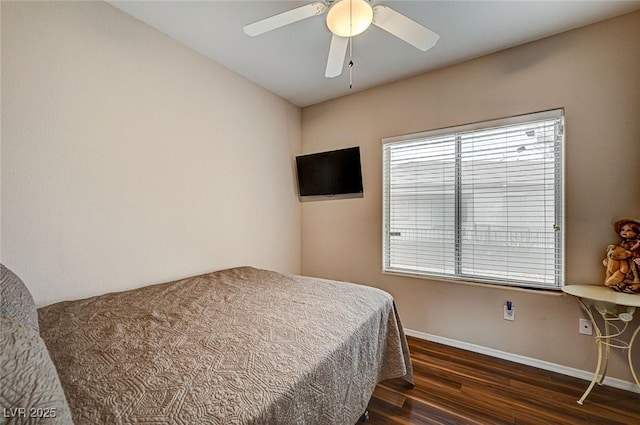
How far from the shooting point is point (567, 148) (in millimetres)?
1946

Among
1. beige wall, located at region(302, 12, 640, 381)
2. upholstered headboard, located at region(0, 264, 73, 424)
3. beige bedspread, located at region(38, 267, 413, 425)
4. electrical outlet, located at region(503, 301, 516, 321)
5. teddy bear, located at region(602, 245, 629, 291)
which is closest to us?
upholstered headboard, located at region(0, 264, 73, 424)

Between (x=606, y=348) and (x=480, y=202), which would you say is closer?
(x=606, y=348)

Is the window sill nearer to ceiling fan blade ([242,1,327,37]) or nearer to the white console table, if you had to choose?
the white console table

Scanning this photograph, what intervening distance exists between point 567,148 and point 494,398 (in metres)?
1.84

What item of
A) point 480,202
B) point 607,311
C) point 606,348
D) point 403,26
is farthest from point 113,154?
point 606,348

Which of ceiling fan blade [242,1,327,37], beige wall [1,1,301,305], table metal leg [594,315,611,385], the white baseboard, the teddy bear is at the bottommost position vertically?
the white baseboard

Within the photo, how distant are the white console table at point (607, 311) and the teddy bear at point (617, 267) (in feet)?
0.18

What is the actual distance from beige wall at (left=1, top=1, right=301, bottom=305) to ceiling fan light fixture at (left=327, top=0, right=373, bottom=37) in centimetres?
140

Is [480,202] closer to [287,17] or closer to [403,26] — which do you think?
[403,26]

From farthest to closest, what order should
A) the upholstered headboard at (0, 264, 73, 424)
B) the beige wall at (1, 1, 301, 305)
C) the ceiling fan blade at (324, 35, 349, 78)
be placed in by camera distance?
the ceiling fan blade at (324, 35, 349, 78) → the beige wall at (1, 1, 301, 305) → the upholstered headboard at (0, 264, 73, 424)

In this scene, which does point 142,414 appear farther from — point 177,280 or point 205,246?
point 205,246

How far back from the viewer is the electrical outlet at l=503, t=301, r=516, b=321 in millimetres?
2129

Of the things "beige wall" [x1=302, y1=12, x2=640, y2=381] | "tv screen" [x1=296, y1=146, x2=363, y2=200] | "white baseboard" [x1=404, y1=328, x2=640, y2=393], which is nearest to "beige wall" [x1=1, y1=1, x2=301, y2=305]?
"tv screen" [x1=296, y1=146, x2=363, y2=200]

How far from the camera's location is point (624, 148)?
5.81ft
